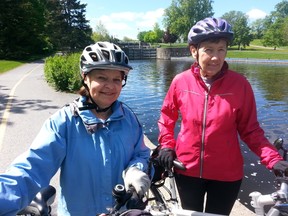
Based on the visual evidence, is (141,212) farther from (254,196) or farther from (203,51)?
(203,51)

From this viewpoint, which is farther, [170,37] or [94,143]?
[170,37]

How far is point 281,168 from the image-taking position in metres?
2.06

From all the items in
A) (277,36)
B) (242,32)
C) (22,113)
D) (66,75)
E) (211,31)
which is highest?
(242,32)

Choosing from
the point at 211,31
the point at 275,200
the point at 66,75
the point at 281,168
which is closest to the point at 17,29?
the point at 66,75

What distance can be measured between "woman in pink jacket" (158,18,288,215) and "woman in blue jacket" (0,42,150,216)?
0.71 metres

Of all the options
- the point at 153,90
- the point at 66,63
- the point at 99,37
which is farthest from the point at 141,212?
the point at 99,37

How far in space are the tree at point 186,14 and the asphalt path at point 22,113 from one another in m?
86.1

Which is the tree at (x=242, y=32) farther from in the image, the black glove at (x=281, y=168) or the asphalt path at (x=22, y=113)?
the black glove at (x=281, y=168)

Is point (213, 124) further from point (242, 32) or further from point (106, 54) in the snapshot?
point (242, 32)

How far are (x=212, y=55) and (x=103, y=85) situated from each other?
106 cm

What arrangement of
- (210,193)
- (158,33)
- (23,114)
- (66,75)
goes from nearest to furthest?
(210,193), (23,114), (66,75), (158,33)

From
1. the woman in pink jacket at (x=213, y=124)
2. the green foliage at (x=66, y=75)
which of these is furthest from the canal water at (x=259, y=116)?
the woman in pink jacket at (x=213, y=124)

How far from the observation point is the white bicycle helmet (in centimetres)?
186

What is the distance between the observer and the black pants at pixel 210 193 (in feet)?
8.53
